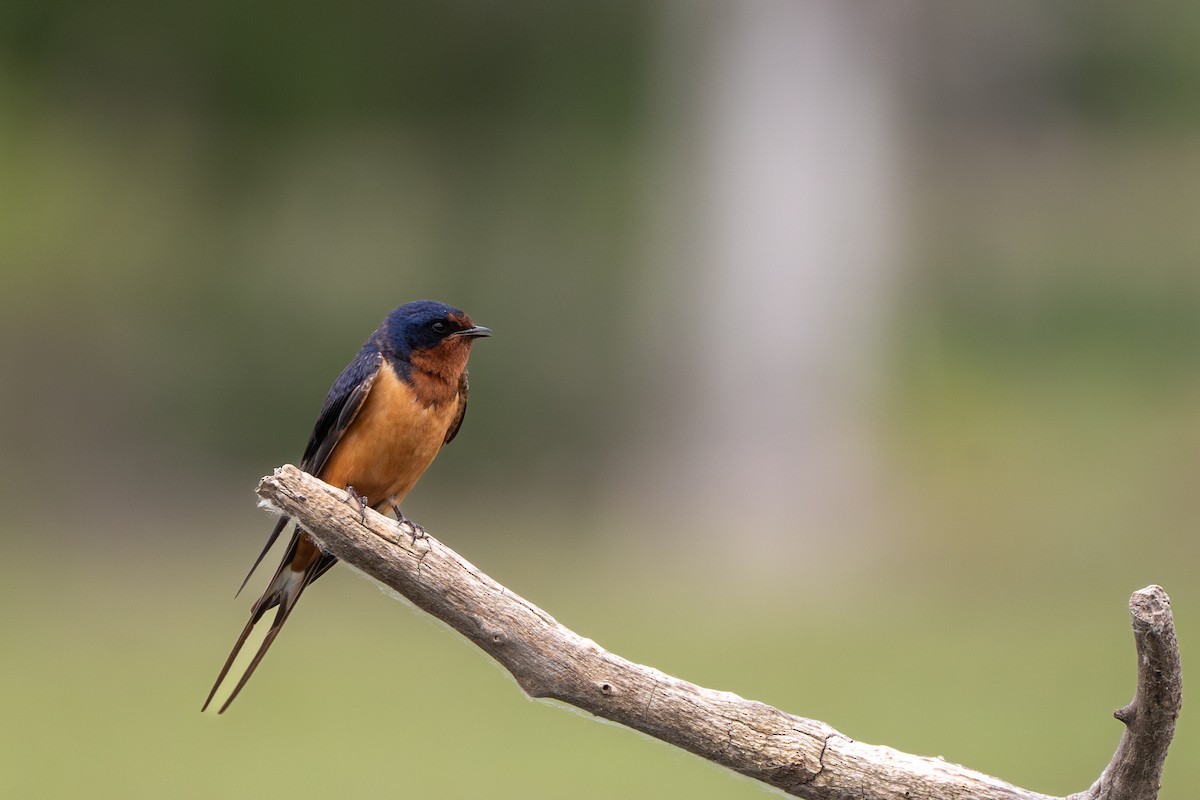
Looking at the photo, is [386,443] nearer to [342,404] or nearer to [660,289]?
[342,404]

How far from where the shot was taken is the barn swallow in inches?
138

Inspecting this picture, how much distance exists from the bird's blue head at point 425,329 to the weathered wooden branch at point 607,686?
40.3 inches

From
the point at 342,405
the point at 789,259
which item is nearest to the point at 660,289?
the point at 789,259

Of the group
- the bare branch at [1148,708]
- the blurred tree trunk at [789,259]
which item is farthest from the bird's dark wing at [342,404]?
the blurred tree trunk at [789,259]

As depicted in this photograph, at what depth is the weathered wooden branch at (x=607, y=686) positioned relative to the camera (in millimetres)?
2604

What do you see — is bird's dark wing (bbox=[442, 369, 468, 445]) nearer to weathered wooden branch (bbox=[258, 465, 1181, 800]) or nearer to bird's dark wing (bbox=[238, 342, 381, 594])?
bird's dark wing (bbox=[238, 342, 381, 594])

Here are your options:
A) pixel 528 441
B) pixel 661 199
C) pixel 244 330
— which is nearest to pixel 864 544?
pixel 528 441

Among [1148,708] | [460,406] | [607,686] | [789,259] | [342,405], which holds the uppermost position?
[789,259]

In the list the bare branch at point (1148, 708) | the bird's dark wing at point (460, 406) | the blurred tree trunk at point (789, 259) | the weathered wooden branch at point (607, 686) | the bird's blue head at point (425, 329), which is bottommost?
the weathered wooden branch at point (607, 686)

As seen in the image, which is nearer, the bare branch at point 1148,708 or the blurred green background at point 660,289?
the bare branch at point 1148,708

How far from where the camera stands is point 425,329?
3.65 m

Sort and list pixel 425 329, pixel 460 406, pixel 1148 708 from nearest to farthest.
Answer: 1. pixel 1148 708
2. pixel 425 329
3. pixel 460 406

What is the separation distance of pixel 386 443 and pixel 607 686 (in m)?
1.09

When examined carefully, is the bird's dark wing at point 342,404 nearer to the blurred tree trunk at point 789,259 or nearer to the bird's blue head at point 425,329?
the bird's blue head at point 425,329
